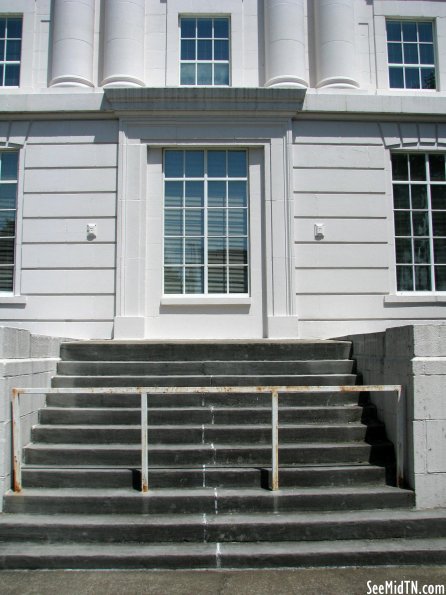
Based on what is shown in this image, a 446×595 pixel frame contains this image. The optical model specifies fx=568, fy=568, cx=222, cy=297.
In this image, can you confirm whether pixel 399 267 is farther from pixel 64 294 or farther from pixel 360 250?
pixel 64 294

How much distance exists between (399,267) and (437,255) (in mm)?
828

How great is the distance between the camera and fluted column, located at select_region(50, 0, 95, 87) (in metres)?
11.4

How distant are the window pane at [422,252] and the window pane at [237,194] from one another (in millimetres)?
3533

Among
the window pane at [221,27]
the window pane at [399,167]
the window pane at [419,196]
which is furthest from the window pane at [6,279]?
the window pane at [419,196]

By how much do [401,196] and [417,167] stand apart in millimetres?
704

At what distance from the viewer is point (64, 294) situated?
10859 mm

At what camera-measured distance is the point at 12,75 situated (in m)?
11.8

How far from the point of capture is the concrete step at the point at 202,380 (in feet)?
25.7

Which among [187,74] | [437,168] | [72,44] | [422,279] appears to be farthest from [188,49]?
[422,279]

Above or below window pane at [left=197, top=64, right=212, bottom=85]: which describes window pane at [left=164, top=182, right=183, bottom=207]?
below

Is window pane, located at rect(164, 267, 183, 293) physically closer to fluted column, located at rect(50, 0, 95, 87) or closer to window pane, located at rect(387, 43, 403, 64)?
fluted column, located at rect(50, 0, 95, 87)

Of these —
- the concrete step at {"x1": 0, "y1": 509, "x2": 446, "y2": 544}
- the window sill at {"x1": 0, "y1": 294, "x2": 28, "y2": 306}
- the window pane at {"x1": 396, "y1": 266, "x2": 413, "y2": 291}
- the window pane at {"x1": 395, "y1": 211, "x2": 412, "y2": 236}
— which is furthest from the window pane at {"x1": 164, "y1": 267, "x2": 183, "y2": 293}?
the concrete step at {"x1": 0, "y1": 509, "x2": 446, "y2": 544}

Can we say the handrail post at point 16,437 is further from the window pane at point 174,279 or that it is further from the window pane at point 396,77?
the window pane at point 396,77

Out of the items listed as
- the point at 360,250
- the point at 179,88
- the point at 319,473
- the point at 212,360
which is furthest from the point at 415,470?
the point at 179,88
